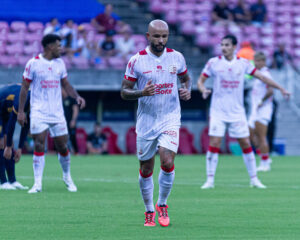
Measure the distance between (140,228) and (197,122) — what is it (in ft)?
65.0

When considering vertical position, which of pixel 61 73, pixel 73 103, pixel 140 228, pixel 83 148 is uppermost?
pixel 61 73

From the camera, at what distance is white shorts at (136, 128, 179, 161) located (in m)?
7.93

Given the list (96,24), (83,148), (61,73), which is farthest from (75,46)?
(61,73)

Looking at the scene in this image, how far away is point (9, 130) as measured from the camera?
443 inches

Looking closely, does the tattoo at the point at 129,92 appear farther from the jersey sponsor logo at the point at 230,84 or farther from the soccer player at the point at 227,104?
the jersey sponsor logo at the point at 230,84

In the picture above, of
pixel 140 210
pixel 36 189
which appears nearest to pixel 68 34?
pixel 36 189

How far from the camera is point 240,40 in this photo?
2773 cm

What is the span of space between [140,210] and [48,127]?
9.62ft

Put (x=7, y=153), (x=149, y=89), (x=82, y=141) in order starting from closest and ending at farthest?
(x=149, y=89) → (x=7, y=153) → (x=82, y=141)

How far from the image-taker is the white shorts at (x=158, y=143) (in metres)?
7.93

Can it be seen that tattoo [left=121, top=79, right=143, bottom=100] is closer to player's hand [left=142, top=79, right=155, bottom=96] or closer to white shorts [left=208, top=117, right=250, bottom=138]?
player's hand [left=142, top=79, right=155, bottom=96]

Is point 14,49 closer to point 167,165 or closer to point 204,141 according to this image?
point 204,141

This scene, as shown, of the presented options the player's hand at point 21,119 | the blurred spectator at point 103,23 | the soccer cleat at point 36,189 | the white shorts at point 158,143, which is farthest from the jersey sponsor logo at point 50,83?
the blurred spectator at point 103,23

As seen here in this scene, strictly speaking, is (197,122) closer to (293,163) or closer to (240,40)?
(240,40)
